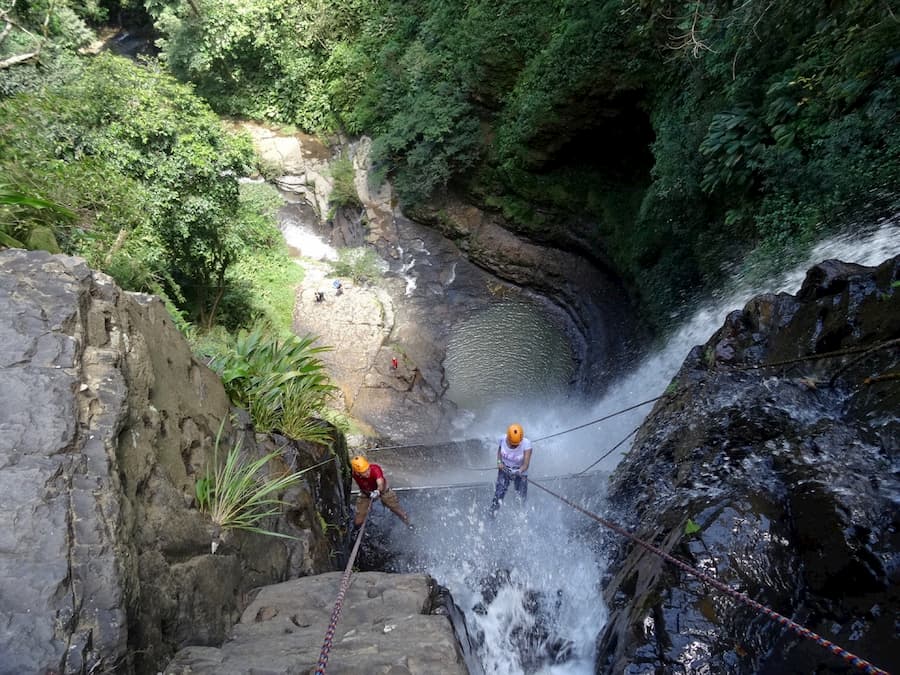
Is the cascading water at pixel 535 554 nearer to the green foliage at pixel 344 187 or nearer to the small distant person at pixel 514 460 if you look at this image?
the small distant person at pixel 514 460

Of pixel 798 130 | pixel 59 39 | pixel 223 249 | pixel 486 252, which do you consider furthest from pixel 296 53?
pixel 798 130

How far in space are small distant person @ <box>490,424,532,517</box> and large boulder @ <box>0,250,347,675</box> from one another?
2.64 m

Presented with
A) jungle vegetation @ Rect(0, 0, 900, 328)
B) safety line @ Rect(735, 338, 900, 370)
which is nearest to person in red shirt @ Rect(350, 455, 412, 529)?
jungle vegetation @ Rect(0, 0, 900, 328)

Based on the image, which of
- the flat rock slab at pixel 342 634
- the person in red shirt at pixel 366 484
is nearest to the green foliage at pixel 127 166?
the person in red shirt at pixel 366 484

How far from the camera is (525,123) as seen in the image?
1309cm

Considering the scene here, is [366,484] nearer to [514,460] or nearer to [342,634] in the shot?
[514,460]

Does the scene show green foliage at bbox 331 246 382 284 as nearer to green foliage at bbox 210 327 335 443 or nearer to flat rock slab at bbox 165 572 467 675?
green foliage at bbox 210 327 335 443

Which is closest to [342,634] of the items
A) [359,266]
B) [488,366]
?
[488,366]

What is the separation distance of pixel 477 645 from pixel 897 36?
8309mm

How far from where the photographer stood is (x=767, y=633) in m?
3.17

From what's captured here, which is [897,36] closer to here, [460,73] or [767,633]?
[767,633]

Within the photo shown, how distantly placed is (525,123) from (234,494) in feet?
39.5

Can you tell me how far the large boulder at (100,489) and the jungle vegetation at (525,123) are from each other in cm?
182

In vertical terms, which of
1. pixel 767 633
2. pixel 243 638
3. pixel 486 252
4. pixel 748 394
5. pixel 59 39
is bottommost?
pixel 243 638
